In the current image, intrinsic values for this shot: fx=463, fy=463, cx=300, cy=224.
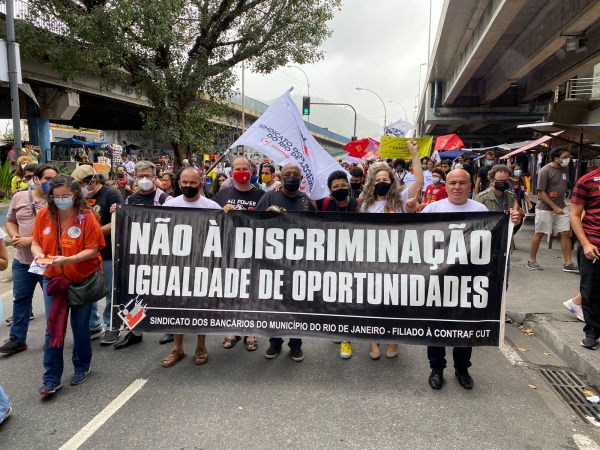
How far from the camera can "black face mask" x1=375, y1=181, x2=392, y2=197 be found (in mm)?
4230

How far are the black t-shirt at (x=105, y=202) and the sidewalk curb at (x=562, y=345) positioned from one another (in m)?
4.46

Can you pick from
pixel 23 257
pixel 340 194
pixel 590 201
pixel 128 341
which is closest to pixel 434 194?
pixel 590 201

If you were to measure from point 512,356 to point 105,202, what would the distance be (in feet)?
13.7

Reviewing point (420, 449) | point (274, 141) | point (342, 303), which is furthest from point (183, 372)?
point (274, 141)

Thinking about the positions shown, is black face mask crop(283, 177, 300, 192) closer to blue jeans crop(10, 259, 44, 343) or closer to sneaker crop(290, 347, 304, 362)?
sneaker crop(290, 347, 304, 362)

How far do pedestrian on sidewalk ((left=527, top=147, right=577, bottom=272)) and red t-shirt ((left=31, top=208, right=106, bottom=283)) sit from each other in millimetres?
6643

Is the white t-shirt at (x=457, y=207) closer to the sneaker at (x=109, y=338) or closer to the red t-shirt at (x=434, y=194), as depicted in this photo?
the sneaker at (x=109, y=338)

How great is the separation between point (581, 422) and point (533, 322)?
2.05 metres

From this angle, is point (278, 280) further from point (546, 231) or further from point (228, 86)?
point (228, 86)

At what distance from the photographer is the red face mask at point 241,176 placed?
4.64 metres

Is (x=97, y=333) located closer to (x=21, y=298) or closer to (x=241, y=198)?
(x=21, y=298)

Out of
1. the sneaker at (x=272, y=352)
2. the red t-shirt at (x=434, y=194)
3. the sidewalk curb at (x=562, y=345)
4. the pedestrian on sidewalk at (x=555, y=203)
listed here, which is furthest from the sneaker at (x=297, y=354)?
the pedestrian on sidewalk at (x=555, y=203)

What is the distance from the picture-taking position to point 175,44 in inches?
569

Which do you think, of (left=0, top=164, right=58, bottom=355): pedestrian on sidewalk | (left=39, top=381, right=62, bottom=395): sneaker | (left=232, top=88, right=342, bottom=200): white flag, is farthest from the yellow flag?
(left=39, top=381, right=62, bottom=395): sneaker
